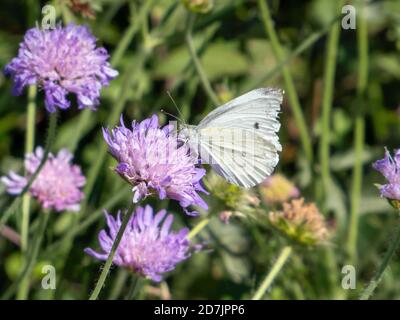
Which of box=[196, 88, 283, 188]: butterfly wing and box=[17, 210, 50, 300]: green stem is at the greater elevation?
box=[196, 88, 283, 188]: butterfly wing

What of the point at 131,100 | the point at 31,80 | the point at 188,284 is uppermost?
the point at 131,100

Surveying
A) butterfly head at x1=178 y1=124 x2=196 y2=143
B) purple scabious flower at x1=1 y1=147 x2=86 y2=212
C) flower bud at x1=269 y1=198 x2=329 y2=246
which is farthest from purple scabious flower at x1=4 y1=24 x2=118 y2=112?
flower bud at x1=269 y1=198 x2=329 y2=246

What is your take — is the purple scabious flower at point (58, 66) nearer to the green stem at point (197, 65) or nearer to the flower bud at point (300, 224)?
the green stem at point (197, 65)

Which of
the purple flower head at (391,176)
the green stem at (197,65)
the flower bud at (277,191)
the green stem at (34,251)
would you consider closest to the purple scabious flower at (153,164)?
the purple flower head at (391,176)

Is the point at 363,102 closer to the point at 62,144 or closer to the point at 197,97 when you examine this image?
the point at 197,97

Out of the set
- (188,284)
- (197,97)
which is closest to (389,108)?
(197,97)

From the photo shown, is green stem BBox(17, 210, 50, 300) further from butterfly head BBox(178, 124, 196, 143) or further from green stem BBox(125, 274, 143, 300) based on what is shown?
butterfly head BBox(178, 124, 196, 143)
